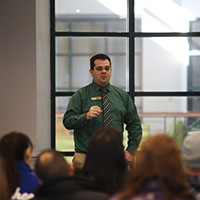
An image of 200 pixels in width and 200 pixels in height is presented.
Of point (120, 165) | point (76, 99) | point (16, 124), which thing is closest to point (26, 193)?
point (120, 165)

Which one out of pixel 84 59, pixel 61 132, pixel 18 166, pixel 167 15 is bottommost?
pixel 61 132

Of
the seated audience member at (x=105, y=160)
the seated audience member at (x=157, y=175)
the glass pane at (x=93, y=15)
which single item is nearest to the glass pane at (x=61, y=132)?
the glass pane at (x=93, y=15)

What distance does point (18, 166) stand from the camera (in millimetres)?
2758

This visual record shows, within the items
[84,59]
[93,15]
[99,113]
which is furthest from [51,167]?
[93,15]

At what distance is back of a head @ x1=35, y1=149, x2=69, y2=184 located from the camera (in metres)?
2.37

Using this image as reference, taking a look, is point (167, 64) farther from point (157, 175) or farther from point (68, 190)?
point (157, 175)

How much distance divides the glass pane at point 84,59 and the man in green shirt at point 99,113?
3.72 feet

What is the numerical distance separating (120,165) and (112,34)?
127 inches

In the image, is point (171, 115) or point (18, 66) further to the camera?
point (171, 115)

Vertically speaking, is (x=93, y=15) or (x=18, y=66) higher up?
(x=93, y=15)

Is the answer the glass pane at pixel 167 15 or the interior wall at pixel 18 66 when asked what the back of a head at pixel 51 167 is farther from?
the glass pane at pixel 167 15

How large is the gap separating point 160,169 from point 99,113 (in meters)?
2.38

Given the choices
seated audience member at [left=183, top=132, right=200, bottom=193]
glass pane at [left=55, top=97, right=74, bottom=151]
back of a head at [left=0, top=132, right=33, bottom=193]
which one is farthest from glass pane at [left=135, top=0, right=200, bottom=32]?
seated audience member at [left=183, top=132, right=200, bottom=193]

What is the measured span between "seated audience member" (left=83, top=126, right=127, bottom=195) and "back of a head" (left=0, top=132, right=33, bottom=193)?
46cm
